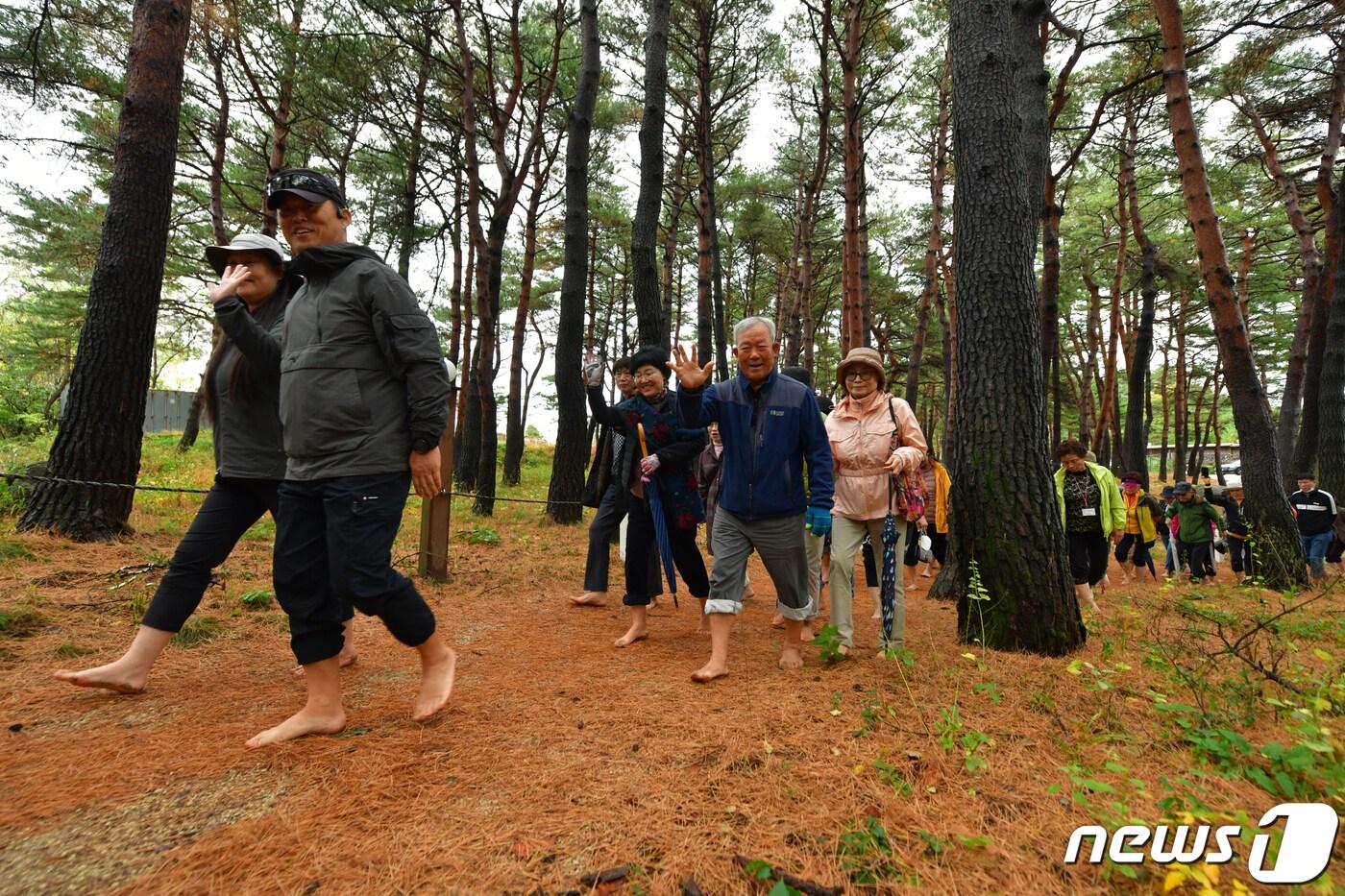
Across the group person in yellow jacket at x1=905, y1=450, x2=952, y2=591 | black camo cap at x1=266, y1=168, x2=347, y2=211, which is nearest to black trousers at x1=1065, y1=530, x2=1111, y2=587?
Answer: person in yellow jacket at x1=905, y1=450, x2=952, y2=591

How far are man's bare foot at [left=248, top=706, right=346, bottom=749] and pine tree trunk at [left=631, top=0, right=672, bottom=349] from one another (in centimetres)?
594

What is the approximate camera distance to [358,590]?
7.62 ft

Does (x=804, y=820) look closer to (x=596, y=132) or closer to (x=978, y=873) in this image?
(x=978, y=873)

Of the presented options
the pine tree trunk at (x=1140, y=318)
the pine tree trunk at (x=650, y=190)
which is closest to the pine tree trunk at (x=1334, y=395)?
the pine tree trunk at (x=1140, y=318)

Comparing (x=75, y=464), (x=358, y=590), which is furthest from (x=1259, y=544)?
(x=75, y=464)

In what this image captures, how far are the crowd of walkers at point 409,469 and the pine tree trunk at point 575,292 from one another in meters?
4.61

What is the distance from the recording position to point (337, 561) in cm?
234

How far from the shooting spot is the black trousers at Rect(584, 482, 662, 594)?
15.3 feet

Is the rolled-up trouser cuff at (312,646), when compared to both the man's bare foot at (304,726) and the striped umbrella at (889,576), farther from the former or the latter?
the striped umbrella at (889,576)

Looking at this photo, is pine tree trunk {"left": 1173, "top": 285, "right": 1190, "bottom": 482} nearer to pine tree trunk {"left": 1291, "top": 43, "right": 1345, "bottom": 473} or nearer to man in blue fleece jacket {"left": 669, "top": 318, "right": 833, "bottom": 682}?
pine tree trunk {"left": 1291, "top": 43, "right": 1345, "bottom": 473}

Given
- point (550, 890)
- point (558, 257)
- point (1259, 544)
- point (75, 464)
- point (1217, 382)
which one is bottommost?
point (550, 890)

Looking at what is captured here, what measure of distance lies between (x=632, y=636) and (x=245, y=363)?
2.72 metres

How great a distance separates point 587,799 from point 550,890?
420mm

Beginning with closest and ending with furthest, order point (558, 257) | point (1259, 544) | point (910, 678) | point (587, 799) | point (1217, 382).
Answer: point (587, 799) < point (910, 678) < point (1259, 544) < point (558, 257) < point (1217, 382)
